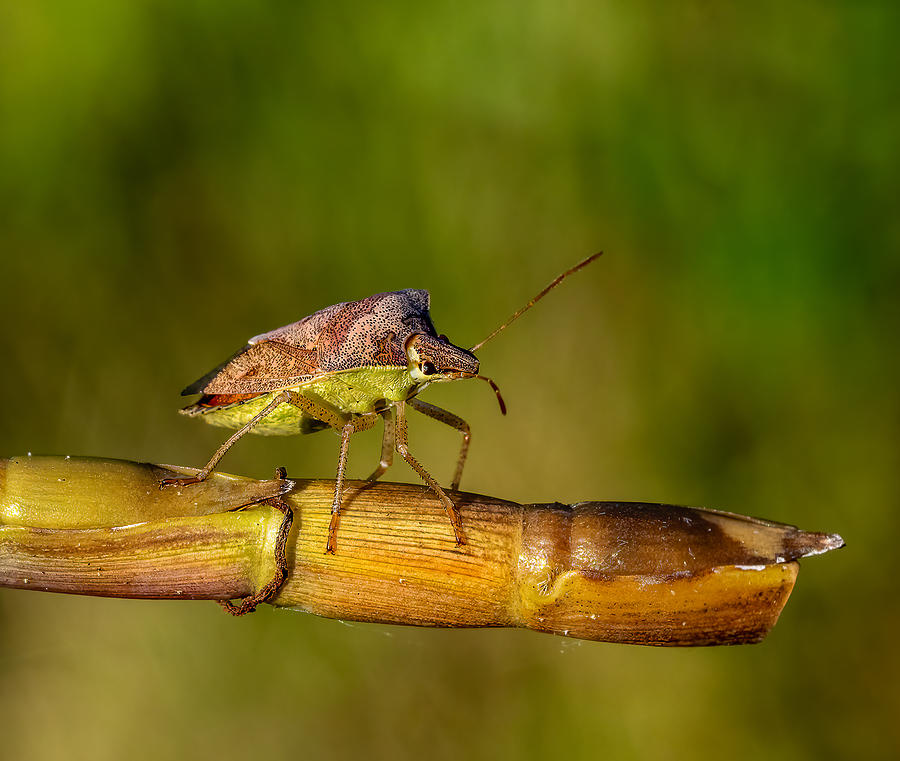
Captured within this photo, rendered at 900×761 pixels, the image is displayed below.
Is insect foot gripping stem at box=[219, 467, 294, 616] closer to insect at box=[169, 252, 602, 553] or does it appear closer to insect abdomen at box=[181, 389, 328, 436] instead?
insect at box=[169, 252, 602, 553]

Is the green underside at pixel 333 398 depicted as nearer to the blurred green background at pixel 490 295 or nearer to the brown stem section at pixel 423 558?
the brown stem section at pixel 423 558

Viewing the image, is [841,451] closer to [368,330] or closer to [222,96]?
[368,330]

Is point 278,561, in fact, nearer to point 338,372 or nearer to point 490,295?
point 338,372

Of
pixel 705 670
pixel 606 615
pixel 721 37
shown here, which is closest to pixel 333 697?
pixel 705 670

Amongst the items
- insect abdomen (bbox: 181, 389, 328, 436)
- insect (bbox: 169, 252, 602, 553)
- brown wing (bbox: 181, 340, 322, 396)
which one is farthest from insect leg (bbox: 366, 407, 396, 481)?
brown wing (bbox: 181, 340, 322, 396)

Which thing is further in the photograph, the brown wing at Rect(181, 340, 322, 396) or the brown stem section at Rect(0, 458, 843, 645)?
the brown wing at Rect(181, 340, 322, 396)

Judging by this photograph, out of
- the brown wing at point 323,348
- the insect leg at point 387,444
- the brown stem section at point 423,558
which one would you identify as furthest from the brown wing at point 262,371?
the brown stem section at point 423,558
